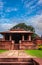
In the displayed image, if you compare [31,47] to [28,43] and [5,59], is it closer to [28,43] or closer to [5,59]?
[28,43]

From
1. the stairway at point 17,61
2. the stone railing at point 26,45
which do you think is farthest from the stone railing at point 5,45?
the stairway at point 17,61

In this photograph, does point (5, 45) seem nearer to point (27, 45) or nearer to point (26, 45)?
point (26, 45)

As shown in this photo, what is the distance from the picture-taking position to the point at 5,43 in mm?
30234

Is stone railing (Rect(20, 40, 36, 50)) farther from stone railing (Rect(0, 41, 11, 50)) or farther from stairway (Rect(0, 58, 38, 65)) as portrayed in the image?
stairway (Rect(0, 58, 38, 65))

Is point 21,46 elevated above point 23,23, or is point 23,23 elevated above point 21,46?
point 23,23

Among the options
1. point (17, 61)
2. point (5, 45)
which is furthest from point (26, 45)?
point (17, 61)

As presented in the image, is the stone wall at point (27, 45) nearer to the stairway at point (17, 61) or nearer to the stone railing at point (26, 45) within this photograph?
the stone railing at point (26, 45)

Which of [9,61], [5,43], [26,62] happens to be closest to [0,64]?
[9,61]

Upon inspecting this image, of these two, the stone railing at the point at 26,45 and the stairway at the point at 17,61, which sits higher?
the stone railing at the point at 26,45

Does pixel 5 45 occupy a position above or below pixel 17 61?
above

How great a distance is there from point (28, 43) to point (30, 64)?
2068 cm

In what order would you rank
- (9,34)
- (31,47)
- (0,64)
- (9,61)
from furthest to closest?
(9,34), (31,47), (9,61), (0,64)

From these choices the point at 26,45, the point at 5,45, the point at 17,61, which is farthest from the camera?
the point at 26,45

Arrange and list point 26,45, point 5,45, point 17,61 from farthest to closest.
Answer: point 26,45, point 5,45, point 17,61
